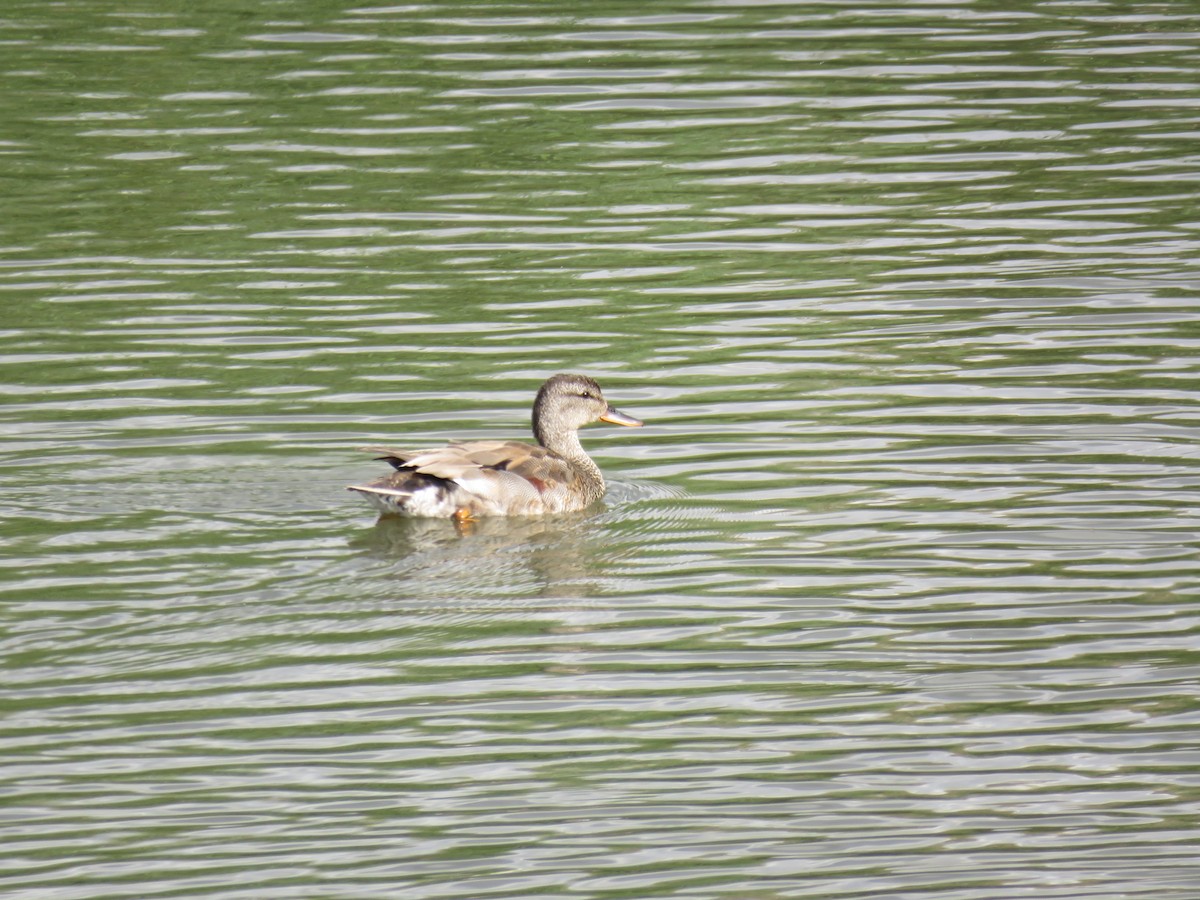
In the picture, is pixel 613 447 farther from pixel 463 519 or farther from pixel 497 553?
pixel 497 553

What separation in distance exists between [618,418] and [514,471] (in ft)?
3.17

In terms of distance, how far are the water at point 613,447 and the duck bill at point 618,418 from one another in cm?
24

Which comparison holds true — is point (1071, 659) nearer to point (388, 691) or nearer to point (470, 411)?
point (388, 691)

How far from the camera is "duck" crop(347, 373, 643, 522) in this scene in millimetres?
10531

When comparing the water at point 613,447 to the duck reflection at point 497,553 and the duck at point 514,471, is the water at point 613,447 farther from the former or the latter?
the duck at point 514,471

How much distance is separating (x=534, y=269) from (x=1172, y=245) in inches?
159

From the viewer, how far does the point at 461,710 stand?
8.12m

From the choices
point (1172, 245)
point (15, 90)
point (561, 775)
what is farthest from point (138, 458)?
point (15, 90)

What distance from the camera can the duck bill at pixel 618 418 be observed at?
1157cm

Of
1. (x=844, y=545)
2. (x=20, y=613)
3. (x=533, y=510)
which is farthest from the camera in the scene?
(x=533, y=510)

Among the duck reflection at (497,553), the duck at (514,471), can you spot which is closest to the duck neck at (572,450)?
the duck at (514,471)

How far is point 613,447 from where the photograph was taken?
12.2m

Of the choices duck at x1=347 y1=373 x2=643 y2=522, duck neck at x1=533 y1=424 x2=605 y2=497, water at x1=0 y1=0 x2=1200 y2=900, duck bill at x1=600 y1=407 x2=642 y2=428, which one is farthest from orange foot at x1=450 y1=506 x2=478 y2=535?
duck bill at x1=600 y1=407 x2=642 y2=428

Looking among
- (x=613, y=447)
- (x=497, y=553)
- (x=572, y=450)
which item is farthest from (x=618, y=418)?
(x=497, y=553)
